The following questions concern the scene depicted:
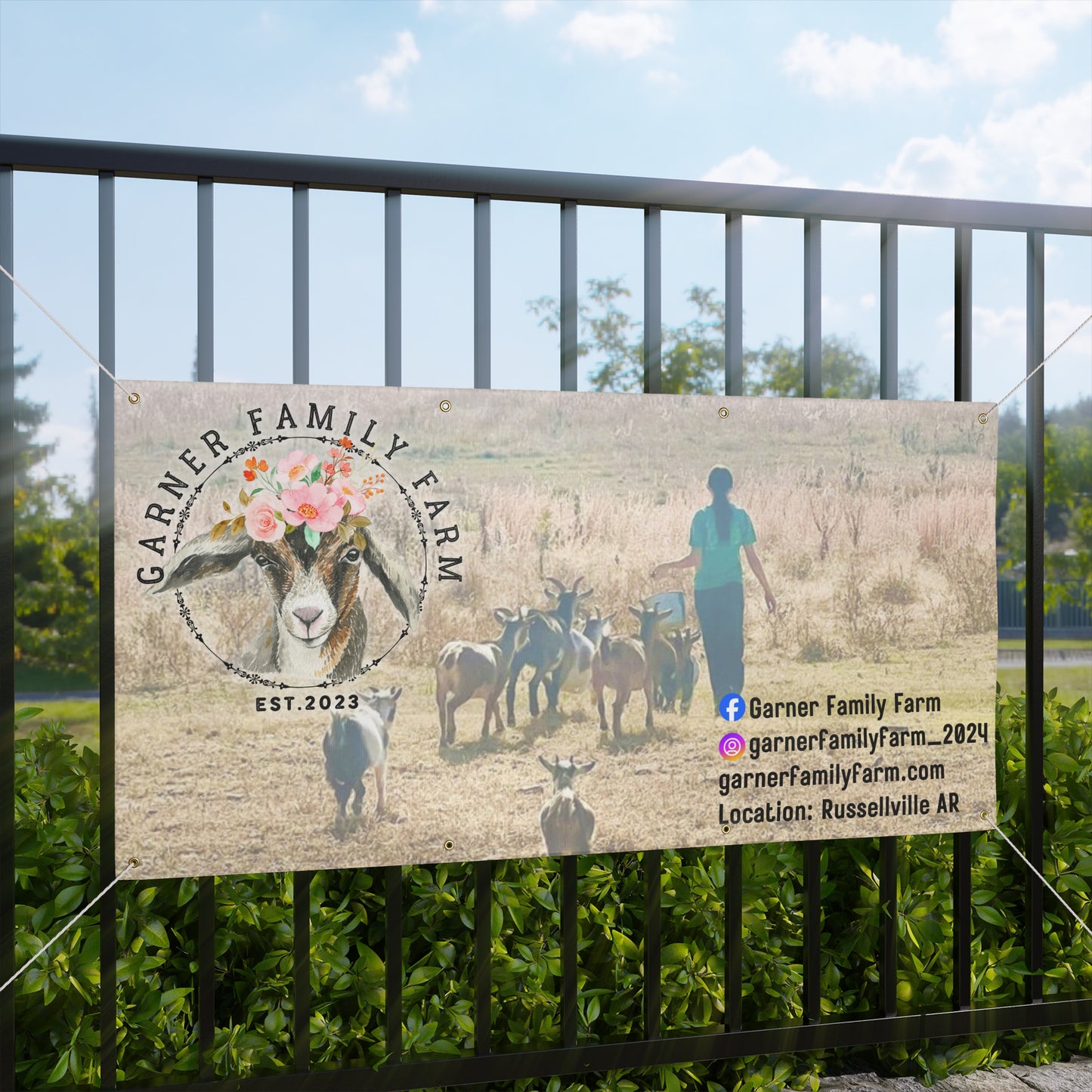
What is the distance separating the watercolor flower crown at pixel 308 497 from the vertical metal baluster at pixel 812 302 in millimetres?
1126

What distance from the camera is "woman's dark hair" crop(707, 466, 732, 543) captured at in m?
2.19

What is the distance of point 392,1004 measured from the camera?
81.2 inches

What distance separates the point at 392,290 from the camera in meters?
2.11

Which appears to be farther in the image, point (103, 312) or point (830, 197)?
point (830, 197)

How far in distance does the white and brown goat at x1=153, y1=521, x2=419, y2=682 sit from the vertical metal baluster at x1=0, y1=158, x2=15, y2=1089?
0.43 metres

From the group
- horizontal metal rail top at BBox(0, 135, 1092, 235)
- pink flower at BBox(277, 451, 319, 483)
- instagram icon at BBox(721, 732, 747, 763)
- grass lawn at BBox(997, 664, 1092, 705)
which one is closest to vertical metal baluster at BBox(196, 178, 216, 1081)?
horizontal metal rail top at BBox(0, 135, 1092, 235)

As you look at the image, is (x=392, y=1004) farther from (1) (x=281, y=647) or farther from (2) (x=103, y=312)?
(2) (x=103, y=312)

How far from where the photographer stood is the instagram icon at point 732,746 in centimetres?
221

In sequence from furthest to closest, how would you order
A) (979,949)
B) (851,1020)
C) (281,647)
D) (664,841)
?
(979,949), (851,1020), (664,841), (281,647)

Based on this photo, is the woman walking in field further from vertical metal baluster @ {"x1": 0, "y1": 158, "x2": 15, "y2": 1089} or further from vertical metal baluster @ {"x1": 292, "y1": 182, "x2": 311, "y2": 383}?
vertical metal baluster @ {"x1": 0, "y1": 158, "x2": 15, "y2": 1089}

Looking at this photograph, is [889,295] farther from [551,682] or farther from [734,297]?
[551,682]

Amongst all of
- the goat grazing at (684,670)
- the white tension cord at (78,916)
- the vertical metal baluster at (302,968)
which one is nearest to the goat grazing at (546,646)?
the goat grazing at (684,670)

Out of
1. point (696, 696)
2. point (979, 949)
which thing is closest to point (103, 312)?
point (696, 696)

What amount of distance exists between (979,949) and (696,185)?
2.22m
